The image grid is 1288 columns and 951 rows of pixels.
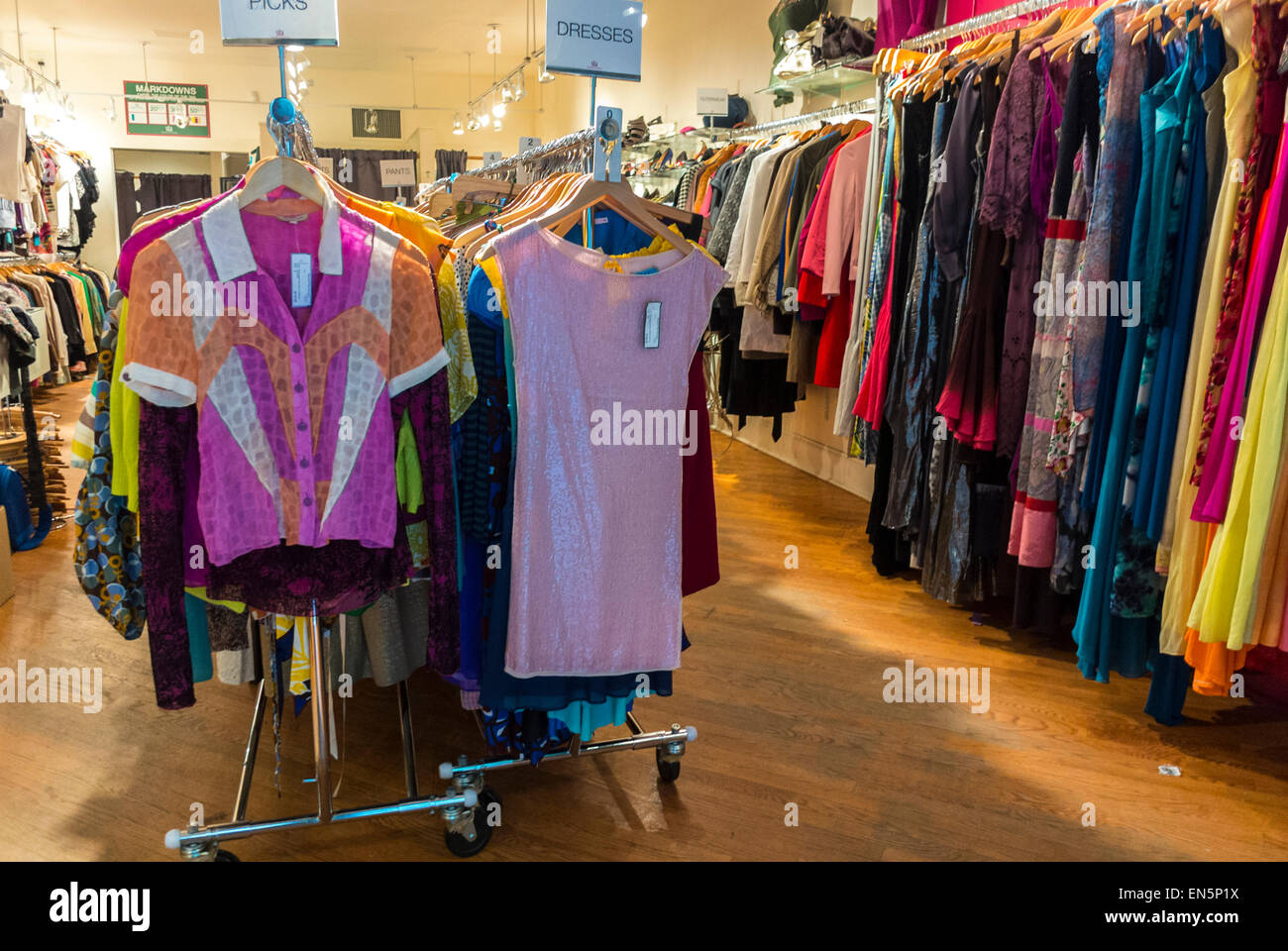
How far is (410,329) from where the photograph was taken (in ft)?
5.57

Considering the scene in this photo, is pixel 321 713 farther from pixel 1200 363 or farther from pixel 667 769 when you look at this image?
pixel 1200 363

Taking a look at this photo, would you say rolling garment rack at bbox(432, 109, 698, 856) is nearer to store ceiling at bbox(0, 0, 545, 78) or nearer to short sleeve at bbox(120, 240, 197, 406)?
short sleeve at bbox(120, 240, 197, 406)

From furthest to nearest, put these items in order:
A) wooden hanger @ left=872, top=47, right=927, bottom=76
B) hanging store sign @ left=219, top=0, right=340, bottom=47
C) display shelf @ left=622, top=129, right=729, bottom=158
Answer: display shelf @ left=622, top=129, right=729, bottom=158, wooden hanger @ left=872, top=47, right=927, bottom=76, hanging store sign @ left=219, top=0, right=340, bottom=47

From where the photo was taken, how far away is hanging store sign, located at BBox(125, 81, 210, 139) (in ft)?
36.1

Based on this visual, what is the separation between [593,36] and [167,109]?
36.7ft

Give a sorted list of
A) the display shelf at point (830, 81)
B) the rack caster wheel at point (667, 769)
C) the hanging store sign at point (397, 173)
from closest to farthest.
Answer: the rack caster wheel at point (667, 769) → the hanging store sign at point (397, 173) → the display shelf at point (830, 81)

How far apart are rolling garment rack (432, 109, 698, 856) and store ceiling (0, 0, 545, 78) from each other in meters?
7.13

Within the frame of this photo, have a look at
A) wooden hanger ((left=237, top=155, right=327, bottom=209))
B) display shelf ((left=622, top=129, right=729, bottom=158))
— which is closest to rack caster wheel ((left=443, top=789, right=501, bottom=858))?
wooden hanger ((left=237, top=155, right=327, bottom=209))

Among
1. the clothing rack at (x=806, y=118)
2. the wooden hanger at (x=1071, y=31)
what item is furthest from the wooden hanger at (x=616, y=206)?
the clothing rack at (x=806, y=118)

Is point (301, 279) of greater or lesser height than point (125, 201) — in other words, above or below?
below

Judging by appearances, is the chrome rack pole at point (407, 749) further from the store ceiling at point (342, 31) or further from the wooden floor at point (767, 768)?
the store ceiling at point (342, 31)

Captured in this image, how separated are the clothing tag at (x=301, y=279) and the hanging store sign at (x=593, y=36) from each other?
73cm

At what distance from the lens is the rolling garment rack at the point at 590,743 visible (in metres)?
1.95

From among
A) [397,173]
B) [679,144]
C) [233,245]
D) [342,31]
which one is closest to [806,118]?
[679,144]
